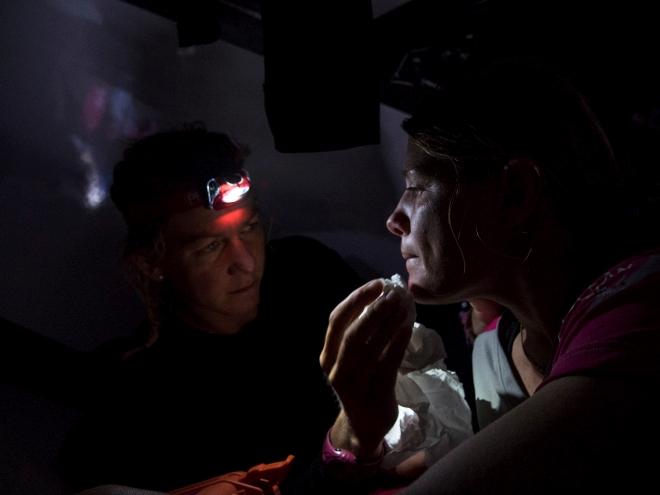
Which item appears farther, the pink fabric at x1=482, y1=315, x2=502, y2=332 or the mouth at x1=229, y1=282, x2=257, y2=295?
the mouth at x1=229, y1=282, x2=257, y2=295

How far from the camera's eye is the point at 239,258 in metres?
1.75

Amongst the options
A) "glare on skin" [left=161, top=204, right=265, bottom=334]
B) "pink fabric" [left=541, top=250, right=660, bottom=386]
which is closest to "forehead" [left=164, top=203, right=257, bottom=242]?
"glare on skin" [left=161, top=204, right=265, bottom=334]

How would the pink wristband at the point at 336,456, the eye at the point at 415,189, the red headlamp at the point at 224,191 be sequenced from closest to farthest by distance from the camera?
1. the eye at the point at 415,189
2. the pink wristband at the point at 336,456
3. the red headlamp at the point at 224,191

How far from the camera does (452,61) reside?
6.70ft

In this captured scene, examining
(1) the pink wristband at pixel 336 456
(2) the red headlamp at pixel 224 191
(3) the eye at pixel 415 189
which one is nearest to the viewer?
(3) the eye at pixel 415 189

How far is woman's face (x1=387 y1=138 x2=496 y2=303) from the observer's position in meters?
1.10

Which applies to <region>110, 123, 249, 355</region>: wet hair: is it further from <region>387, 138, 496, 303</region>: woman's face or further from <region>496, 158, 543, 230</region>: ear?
<region>496, 158, 543, 230</region>: ear

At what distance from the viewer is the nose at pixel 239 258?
1.75m

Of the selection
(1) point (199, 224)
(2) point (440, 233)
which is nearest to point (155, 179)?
(1) point (199, 224)

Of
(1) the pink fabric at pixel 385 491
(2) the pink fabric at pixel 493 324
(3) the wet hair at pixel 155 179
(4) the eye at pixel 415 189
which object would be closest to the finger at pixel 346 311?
(4) the eye at pixel 415 189

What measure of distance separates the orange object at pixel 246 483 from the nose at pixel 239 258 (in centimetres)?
60

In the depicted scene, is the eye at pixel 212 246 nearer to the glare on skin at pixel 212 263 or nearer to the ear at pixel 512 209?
the glare on skin at pixel 212 263

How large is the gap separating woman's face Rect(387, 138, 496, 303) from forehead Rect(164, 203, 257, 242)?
2.38 feet

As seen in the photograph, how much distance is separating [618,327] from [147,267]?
140 cm
